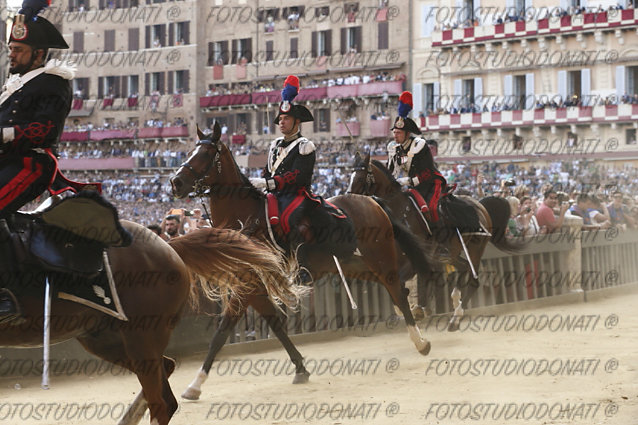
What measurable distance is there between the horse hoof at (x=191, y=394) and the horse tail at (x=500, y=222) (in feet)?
24.8

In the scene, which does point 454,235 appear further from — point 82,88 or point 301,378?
point 82,88

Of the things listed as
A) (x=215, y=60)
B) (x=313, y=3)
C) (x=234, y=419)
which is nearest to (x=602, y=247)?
(x=234, y=419)

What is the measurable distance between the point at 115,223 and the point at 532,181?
3575 centimetres

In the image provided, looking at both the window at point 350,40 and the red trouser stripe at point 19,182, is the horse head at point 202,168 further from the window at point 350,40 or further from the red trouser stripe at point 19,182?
the window at point 350,40

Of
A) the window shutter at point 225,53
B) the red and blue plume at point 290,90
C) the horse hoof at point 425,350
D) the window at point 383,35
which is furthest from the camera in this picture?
the window shutter at point 225,53

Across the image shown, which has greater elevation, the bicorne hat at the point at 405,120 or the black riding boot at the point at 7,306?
the bicorne hat at the point at 405,120

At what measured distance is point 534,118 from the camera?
4988 cm

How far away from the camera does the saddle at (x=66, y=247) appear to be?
595cm

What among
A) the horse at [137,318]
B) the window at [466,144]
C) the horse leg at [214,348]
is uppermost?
the window at [466,144]

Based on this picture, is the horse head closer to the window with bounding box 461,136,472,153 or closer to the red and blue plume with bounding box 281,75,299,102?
the red and blue plume with bounding box 281,75,299,102

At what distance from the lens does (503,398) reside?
328 inches

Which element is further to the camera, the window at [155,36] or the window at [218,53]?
the window at [155,36]

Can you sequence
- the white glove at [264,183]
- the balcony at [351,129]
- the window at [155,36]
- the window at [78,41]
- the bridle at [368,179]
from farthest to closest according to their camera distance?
the window at [78,41] < the window at [155,36] < the balcony at [351,129] < the bridle at [368,179] < the white glove at [264,183]

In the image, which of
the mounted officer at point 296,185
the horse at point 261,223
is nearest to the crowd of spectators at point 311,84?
the horse at point 261,223
